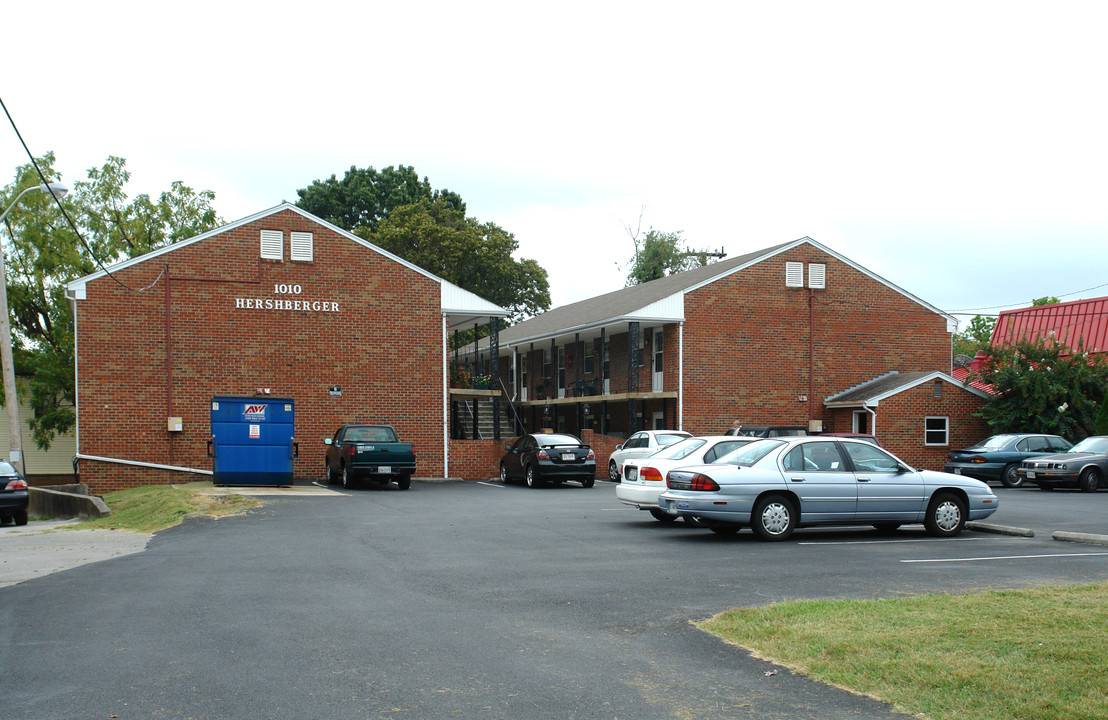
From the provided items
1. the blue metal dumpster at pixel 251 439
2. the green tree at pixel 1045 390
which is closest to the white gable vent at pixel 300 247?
the blue metal dumpster at pixel 251 439

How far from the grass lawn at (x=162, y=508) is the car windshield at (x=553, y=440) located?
8146 millimetres

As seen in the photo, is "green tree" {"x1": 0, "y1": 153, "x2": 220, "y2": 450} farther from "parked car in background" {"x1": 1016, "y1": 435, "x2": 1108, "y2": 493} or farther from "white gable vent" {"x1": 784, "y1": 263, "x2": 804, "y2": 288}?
"parked car in background" {"x1": 1016, "y1": 435, "x2": 1108, "y2": 493}

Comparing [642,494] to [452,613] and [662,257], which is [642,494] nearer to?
[452,613]

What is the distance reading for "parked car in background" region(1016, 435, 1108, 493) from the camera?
25562 mm

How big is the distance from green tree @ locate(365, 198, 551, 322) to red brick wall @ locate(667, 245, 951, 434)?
22849mm

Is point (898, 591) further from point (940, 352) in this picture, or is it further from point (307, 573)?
point (940, 352)

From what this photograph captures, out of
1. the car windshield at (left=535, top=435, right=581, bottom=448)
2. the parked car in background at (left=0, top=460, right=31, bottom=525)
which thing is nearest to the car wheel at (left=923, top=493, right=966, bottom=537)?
the car windshield at (left=535, top=435, right=581, bottom=448)

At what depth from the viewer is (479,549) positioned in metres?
12.8

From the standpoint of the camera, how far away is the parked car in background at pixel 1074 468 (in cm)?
2556

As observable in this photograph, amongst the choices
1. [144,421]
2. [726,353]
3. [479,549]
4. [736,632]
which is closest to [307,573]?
[479,549]

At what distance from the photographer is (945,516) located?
14.5 metres

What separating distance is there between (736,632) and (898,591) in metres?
2.69

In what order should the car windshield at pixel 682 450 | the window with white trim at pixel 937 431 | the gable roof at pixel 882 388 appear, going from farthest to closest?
the window with white trim at pixel 937 431 < the gable roof at pixel 882 388 < the car windshield at pixel 682 450

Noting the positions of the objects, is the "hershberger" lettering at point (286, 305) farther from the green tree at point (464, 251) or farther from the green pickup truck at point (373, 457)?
the green tree at point (464, 251)
